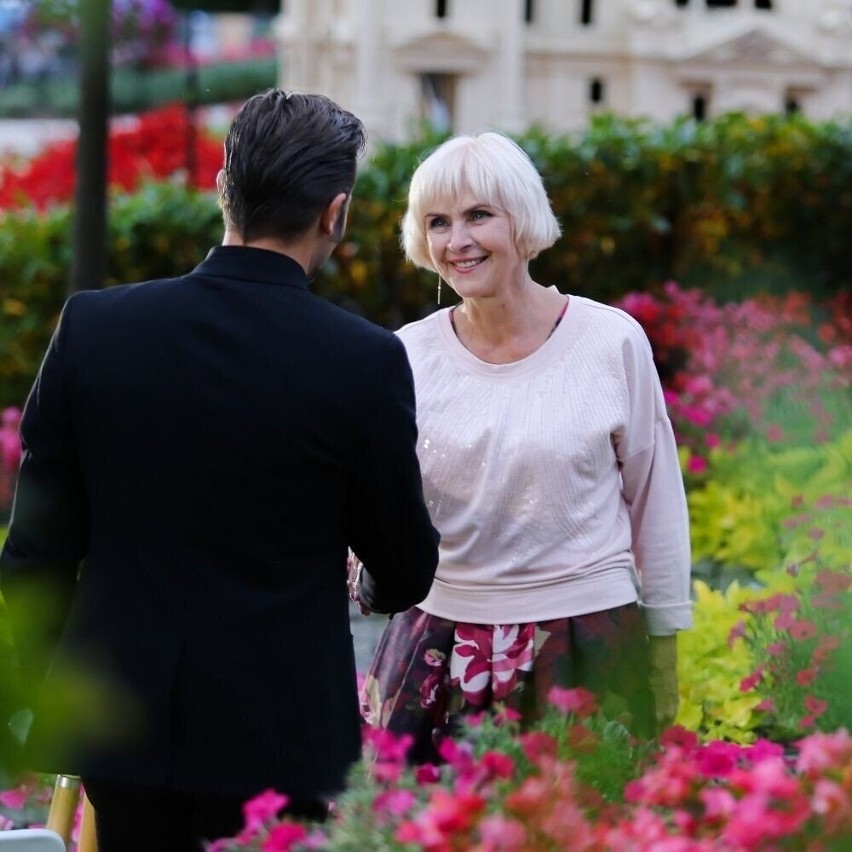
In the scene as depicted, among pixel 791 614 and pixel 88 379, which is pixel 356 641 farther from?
pixel 88 379

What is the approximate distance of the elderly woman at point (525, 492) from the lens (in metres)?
3.08

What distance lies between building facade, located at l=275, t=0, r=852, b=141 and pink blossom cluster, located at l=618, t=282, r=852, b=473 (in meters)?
15.7

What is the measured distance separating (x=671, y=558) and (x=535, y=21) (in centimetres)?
2419

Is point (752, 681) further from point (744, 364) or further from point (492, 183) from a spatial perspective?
point (744, 364)

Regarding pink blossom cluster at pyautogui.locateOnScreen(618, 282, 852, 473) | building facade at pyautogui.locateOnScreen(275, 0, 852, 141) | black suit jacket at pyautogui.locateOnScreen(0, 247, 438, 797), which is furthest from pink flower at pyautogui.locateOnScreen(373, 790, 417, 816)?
building facade at pyautogui.locateOnScreen(275, 0, 852, 141)

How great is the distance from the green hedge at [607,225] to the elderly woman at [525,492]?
5069 mm

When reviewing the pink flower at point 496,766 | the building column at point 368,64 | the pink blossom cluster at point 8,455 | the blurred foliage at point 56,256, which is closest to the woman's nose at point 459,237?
the pink flower at point 496,766

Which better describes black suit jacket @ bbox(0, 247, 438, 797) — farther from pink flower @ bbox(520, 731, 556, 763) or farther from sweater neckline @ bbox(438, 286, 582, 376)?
sweater neckline @ bbox(438, 286, 582, 376)

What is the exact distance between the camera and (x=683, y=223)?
9234 millimetres

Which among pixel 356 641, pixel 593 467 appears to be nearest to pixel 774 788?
pixel 593 467

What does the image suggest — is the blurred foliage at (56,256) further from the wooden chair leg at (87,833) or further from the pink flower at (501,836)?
the pink flower at (501,836)

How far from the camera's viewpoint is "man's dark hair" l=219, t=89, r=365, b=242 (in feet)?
7.75

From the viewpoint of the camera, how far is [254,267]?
93.7 inches

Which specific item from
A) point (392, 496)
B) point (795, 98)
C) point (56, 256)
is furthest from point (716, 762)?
point (795, 98)
